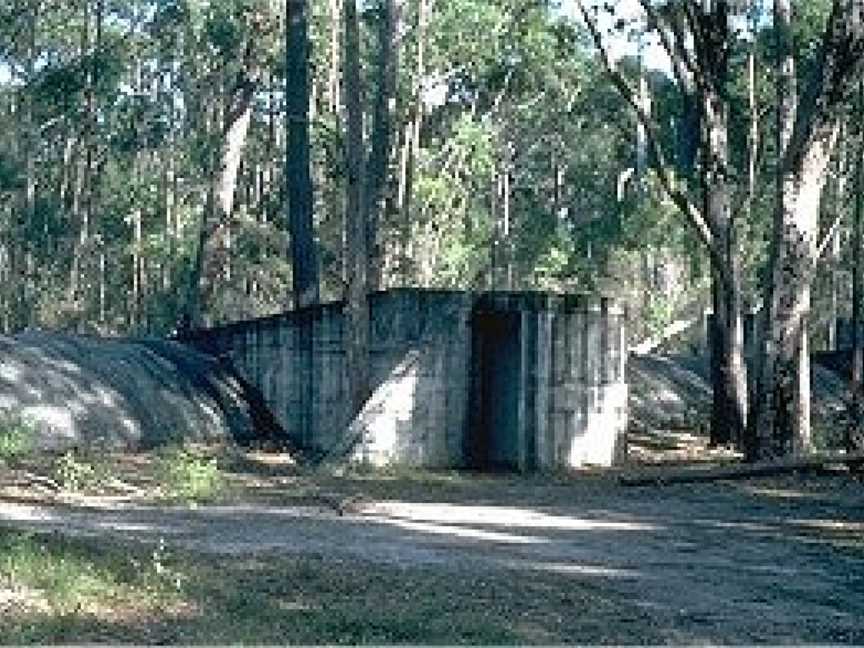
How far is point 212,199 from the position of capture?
32625 mm

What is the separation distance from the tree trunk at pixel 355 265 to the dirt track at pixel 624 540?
11.6 feet

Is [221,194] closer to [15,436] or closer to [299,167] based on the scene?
[299,167]

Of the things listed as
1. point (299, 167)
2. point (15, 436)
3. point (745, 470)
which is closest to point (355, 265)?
point (15, 436)

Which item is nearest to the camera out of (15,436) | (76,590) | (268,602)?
(76,590)

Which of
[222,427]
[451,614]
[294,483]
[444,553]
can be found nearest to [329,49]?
[222,427]

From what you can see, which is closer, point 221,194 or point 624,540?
point 624,540

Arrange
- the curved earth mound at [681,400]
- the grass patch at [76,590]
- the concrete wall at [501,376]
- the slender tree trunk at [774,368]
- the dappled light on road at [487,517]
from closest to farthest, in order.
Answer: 1. the grass patch at [76,590]
2. the dappled light on road at [487,517]
3. the slender tree trunk at [774,368]
4. the concrete wall at [501,376]
5. the curved earth mound at [681,400]

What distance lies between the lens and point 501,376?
1989 centimetres

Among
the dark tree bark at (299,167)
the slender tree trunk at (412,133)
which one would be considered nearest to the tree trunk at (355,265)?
the dark tree bark at (299,167)

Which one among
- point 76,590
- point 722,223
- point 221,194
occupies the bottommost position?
point 76,590

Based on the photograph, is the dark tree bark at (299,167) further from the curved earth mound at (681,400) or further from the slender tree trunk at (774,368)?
the slender tree trunk at (774,368)

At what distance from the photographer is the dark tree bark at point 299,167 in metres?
25.1

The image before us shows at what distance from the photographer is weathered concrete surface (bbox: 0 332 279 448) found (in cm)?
1895

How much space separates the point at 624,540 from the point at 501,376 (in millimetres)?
7882
